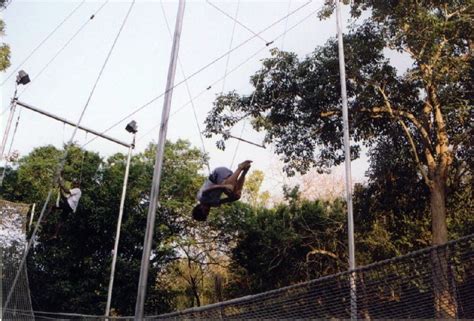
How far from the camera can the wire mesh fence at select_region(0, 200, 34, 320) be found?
614 centimetres

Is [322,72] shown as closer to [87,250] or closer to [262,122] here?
[262,122]

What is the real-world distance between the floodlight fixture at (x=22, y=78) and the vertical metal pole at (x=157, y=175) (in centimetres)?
284

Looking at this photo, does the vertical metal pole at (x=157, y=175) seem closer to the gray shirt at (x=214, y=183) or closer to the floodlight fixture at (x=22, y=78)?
the gray shirt at (x=214, y=183)

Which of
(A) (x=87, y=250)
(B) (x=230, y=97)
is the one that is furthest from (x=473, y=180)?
(A) (x=87, y=250)

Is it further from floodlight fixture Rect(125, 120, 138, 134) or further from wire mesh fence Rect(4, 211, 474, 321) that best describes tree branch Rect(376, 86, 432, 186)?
floodlight fixture Rect(125, 120, 138, 134)

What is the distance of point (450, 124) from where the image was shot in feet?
24.0

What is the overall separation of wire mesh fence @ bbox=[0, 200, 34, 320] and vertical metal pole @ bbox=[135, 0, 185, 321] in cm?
290

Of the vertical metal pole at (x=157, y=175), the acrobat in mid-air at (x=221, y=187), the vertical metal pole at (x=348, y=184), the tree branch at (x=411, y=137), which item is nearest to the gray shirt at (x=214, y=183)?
the acrobat in mid-air at (x=221, y=187)

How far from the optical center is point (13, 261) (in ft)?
25.1

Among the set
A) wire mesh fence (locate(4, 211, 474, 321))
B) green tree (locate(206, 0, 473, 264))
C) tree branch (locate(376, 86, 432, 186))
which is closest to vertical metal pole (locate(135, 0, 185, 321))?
wire mesh fence (locate(4, 211, 474, 321))

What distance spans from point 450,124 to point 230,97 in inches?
142

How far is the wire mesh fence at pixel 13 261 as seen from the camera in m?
6.14

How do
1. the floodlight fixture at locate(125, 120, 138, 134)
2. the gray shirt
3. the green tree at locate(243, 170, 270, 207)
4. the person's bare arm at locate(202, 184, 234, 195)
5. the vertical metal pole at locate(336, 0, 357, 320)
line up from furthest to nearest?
the green tree at locate(243, 170, 270, 207), the floodlight fixture at locate(125, 120, 138, 134), the gray shirt, the person's bare arm at locate(202, 184, 234, 195), the vertical metal pole at locate(336, 0, 357, 320)

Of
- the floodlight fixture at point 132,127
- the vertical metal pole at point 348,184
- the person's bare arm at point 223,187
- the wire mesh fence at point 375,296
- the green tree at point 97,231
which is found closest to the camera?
the wire mesh fence at point 375,296
